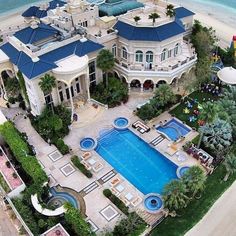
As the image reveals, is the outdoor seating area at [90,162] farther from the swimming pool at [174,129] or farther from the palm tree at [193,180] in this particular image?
the palm tree at [193,180]

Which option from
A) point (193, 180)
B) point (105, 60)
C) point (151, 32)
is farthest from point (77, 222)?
point (151, 32)

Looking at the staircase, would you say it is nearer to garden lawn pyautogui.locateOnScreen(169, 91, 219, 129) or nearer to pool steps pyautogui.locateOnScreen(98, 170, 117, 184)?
pool steps pyautogui.locateOnScreen(98, 170, 117, 184)

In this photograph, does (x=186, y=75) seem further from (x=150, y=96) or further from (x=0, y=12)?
(x=0, y=12)

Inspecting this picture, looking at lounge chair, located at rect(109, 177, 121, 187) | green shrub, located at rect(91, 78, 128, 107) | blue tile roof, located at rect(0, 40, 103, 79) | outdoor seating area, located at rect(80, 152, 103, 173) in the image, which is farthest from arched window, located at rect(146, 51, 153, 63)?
lounge chair, located at rect(109, 177, 121, 187)

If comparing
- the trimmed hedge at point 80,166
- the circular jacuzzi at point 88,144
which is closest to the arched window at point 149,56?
the circular jacuzzi at point 88,144

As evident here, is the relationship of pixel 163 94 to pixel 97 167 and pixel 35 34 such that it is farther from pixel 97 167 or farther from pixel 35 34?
pixel 35 34
